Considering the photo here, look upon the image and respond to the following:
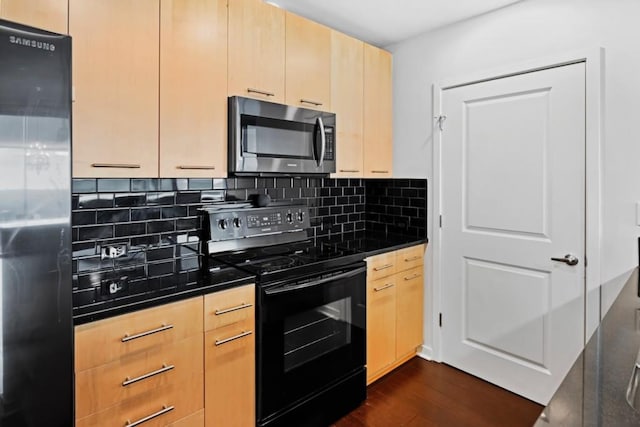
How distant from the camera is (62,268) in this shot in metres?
1.16

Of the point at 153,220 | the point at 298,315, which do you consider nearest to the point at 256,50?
the point at 153,220

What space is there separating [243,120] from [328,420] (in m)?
1.73

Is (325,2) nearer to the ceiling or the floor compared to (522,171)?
nearer to the ceiling

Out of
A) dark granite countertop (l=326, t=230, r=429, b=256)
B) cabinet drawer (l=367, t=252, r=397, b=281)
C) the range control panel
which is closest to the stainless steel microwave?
the range control panel

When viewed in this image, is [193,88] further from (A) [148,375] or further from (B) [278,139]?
(A) [148,375]

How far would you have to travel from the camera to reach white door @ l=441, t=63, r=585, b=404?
221 cm

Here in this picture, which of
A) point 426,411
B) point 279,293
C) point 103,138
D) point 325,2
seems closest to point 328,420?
point 426,411

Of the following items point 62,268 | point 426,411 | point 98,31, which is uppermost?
point 98,31

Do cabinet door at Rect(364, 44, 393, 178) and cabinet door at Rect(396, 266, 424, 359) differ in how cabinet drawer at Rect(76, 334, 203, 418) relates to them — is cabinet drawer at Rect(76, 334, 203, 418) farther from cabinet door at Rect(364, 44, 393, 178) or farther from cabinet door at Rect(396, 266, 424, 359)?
cabinet door at Rect(364, 44, 393, 178)

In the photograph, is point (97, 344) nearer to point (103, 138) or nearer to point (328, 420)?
point (103, 138)

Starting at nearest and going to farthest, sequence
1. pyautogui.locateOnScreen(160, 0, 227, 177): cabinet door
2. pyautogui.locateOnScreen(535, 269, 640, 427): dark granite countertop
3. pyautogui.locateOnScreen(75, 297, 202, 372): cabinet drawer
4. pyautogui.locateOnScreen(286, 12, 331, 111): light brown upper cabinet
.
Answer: pyautogui.locateOnScreen(535, 269, 640, 427): dark granite countertop → pyautogui.locateOnScreen(75, 297, 202, 372): cabinet drawer → pyautogui.locateOnScreen(160, 0, 227, 177): cabinet door → pyautogui.locateOnScreen(286, 12, 331, 111): light brown upper cabinet

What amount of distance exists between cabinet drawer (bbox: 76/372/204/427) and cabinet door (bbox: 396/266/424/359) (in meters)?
1.53

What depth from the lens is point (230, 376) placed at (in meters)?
1.72

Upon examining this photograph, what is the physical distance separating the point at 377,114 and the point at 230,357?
2.05 m
